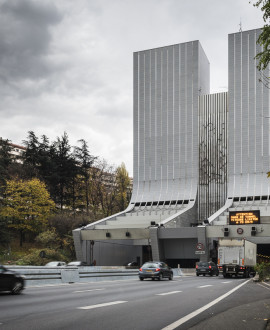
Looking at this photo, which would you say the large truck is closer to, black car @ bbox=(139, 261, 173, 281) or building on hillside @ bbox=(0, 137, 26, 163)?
black car @ bbox=(139, 261, 173, 281)

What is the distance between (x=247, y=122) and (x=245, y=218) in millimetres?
26372

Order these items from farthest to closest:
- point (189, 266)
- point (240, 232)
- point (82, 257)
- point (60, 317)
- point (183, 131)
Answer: point (183, 131) < point (189, 266) < point (82, 257) < point (240, 232) < point (60, 317)

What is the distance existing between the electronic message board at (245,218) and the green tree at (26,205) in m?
29.0

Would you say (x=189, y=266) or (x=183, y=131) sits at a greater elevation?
(x=183, y=131)

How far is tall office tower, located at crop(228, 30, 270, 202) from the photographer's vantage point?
77.1 meters

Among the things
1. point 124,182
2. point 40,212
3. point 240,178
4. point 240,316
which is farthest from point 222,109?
point 240,316

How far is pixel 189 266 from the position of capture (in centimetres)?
7031

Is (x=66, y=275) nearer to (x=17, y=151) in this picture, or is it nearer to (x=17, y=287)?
(x=17, y=287)

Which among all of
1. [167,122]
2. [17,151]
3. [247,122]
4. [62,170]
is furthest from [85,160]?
[17,151]

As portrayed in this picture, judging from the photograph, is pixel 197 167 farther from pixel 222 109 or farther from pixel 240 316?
pixel 240 316

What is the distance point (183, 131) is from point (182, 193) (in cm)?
1124

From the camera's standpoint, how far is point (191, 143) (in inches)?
3297

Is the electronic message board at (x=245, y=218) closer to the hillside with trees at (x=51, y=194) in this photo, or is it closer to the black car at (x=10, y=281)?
the hillside with trees at (x=51, y=194)

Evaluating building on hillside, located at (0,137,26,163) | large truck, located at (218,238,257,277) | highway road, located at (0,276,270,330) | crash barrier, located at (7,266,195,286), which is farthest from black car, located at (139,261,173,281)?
building on hillside, located at (0,137,26,163)
